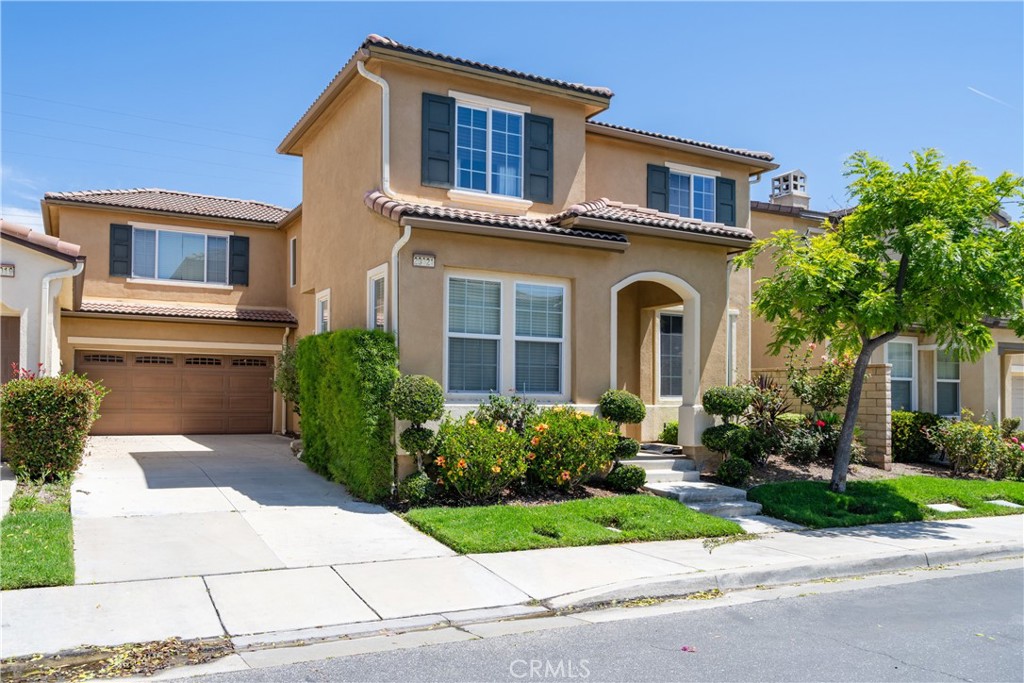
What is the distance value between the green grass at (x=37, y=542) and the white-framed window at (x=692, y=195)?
12.2 metres

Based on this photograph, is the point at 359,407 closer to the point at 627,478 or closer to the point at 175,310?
the point at 627,478

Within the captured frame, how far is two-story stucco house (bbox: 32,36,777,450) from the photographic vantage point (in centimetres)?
1220

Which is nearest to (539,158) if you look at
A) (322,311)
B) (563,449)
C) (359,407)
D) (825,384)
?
(563,449)

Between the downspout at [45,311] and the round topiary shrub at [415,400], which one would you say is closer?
the round topiary shrub at [415,400]

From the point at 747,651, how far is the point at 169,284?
1815 cm

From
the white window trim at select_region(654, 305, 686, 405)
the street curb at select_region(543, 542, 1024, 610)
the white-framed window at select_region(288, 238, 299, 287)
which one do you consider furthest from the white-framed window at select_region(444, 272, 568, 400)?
the white-framed window at select_region(288, 238, 299, 287)

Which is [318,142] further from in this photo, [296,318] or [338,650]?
[338,650]

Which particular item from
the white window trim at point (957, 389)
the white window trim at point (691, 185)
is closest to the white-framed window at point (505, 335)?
the white window trim at point (691, 185)

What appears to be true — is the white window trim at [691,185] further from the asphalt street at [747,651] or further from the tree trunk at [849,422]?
the asphalt street at [747,651]

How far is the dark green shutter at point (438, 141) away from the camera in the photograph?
13.0 meters

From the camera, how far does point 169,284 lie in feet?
67.6

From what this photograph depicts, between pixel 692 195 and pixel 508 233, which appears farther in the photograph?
pixel 692 195

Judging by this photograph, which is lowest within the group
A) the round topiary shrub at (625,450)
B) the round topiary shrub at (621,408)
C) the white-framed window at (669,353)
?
the round topiary shrub at (625,450)

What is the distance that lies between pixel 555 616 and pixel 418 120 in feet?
27.8
